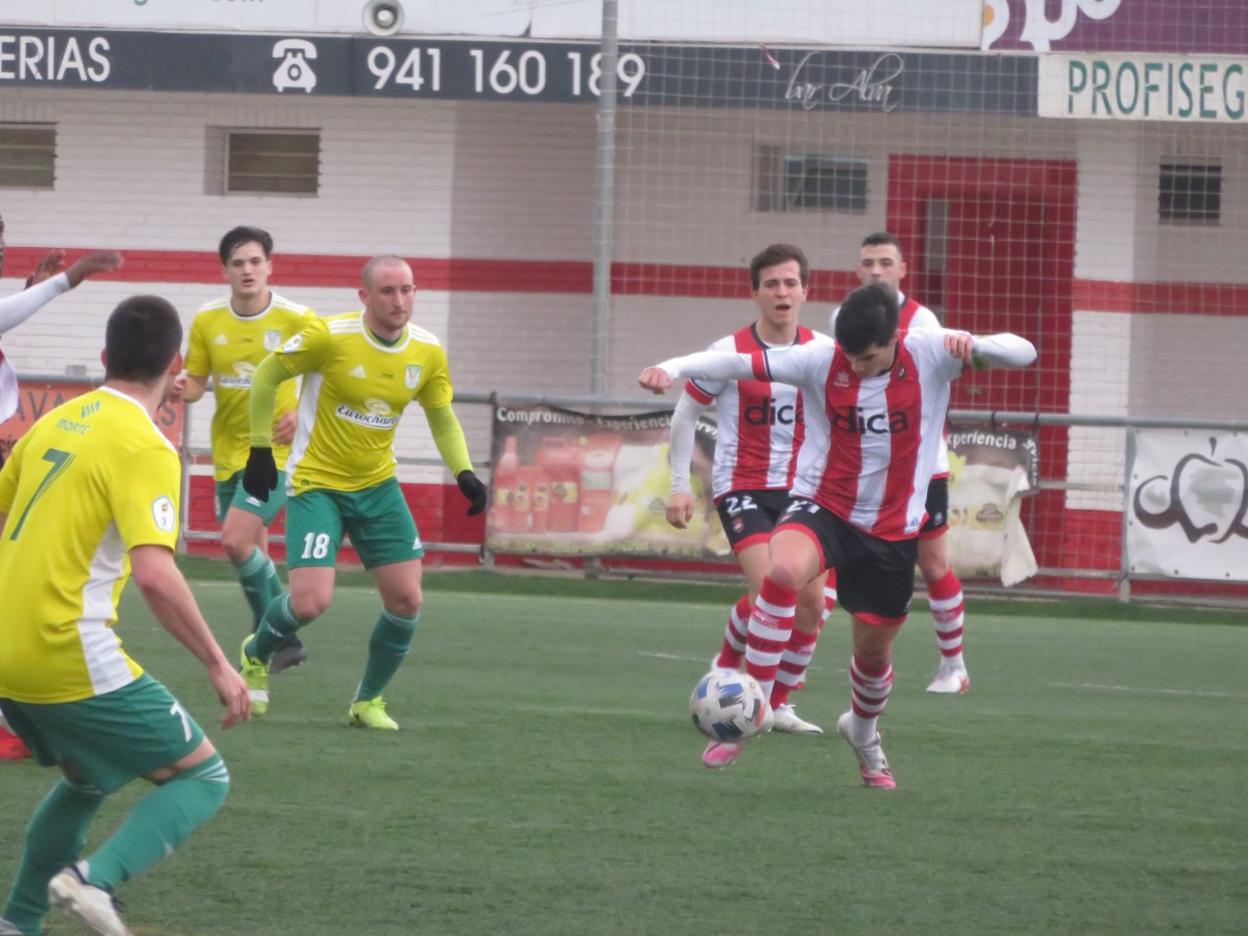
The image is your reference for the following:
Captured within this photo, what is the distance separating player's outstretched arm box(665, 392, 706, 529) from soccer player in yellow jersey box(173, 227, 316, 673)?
2.08m

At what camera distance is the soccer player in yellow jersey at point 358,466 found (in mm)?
8531

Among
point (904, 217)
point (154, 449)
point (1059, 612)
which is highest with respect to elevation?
point (904, 217)

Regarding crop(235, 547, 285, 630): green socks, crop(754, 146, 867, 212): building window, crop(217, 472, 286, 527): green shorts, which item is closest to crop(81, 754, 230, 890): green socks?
crop(217, 472, 286, 527): green shorts

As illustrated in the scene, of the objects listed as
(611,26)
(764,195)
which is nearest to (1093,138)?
(764,195)

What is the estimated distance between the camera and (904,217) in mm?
18203

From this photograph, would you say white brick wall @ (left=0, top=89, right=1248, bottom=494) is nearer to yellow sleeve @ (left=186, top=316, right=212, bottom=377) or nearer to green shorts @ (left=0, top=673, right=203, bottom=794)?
yellow sleeve @ (left=186, top=316, right=212, bottom=377)

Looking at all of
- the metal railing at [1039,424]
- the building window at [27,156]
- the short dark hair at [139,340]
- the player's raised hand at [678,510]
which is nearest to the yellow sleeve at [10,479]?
the short dark hair at [139,340]

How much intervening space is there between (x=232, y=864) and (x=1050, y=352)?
13.4 metres

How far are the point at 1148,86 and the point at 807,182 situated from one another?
3.30 m

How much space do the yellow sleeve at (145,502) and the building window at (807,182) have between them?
46.2 feet

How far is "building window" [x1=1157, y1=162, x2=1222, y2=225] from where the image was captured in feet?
57.9

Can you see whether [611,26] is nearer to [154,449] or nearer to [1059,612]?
[1059,612]

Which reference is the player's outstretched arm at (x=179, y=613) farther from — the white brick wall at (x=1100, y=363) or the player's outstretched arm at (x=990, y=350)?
the white brick wall at (x=1100, y=363)

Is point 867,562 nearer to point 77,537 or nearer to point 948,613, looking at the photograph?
point 948,613
